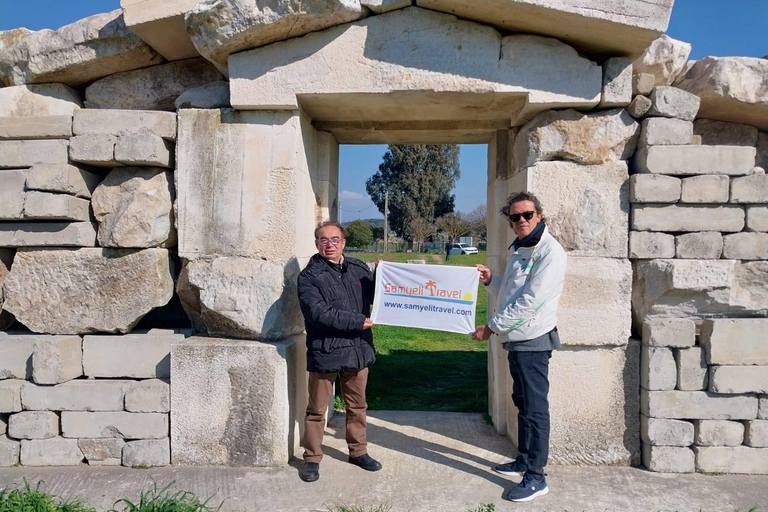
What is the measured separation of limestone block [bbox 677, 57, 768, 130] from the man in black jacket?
2.75 metres

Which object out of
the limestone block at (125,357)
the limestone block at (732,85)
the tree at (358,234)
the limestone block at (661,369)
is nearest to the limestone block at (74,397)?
the limestone block at (125,357)

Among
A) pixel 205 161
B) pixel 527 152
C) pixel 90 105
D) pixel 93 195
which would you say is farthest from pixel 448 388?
pixel 90 105

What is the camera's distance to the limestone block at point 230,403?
10.9ft

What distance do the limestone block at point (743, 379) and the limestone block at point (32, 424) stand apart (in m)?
4.42

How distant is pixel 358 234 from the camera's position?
32.0 metres

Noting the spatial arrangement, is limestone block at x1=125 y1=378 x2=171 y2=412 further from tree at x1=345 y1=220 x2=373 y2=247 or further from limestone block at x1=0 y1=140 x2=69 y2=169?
tree at x1=345 y1=220 x2=373 y2=247

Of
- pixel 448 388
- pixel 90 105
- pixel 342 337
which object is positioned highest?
pixel 90 105

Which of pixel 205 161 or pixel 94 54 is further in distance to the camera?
pixel 94 54

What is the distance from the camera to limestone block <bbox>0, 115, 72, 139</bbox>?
3488 mm

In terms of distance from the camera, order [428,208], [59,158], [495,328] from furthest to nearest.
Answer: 1. [428,208]
2. [59,158]
3. [495,328]

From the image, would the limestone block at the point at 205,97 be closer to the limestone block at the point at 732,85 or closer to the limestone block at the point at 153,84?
the limestone block at the point at 153,84

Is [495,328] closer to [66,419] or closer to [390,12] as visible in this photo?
[390,12]

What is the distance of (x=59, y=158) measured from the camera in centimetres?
346

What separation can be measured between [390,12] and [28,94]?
285cm
